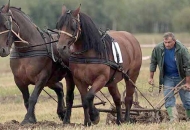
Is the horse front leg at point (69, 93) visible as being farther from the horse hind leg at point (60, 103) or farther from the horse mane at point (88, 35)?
the horse mane at point (88, 35)

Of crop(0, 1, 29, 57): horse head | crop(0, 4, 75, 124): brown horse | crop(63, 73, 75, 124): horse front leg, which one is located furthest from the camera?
crop(63, 73, 75, 124): horse front leg

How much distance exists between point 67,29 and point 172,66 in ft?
8.45

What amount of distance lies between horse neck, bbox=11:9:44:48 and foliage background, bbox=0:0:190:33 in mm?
68384

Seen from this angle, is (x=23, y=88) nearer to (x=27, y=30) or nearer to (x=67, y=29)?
(x=27, y=30)

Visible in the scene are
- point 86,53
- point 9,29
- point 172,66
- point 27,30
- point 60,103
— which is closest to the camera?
point 9,29

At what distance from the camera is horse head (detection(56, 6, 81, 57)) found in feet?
30.8

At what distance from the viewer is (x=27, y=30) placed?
10414 millimetres

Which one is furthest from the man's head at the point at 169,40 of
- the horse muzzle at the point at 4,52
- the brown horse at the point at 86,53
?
the horse muzzle at the point at 4,52

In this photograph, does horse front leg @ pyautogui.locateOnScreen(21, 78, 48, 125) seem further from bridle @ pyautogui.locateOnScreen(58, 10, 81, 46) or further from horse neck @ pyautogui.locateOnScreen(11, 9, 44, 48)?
bridle @ pyautogui.locateOnScreen(58, 10, 81, 46)

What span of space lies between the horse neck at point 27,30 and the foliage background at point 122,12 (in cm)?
6838

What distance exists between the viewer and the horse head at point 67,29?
30.8 feet

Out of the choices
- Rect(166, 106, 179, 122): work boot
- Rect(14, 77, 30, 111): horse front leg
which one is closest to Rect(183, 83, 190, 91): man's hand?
Rect(166, 106, 179, 122): work boot

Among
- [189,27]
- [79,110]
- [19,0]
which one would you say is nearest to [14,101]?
[79,110]

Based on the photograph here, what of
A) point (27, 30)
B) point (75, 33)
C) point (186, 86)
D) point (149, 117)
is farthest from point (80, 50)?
point (149, 117)
